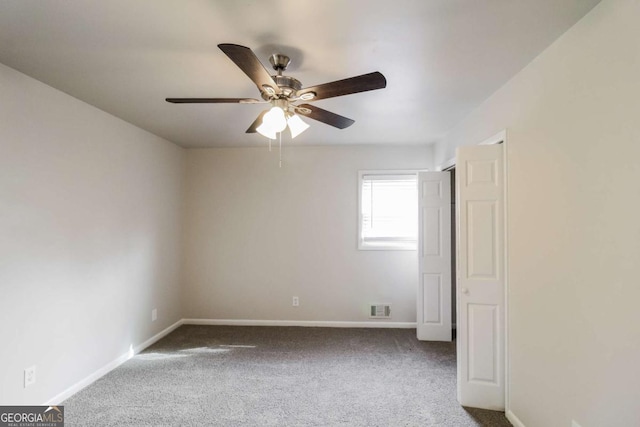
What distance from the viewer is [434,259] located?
3.58 meters

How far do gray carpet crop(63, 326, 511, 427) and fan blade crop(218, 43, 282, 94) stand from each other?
2.26 meters

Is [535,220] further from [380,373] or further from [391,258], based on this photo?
[391,258]

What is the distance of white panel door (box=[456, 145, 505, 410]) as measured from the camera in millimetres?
2211

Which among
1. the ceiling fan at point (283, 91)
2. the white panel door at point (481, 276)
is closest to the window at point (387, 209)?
the white panel door at point (481, 276)

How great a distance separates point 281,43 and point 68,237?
232 centimetres

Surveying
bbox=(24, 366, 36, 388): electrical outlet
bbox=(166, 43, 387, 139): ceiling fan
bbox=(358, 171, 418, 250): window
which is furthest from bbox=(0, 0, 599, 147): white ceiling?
bbox=(24, 366, 36, 388): electrical outlet

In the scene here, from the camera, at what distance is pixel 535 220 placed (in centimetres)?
184

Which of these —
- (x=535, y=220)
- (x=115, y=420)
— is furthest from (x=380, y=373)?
(x=115, y=420)

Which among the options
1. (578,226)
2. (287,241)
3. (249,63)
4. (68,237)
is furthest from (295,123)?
(287,241)

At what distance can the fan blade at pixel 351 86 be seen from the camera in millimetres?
1450

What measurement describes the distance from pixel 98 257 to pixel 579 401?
12.0 ft

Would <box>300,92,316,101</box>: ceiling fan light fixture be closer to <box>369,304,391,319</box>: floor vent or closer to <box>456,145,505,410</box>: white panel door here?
<box>456,145,505,410</box>: white panel door

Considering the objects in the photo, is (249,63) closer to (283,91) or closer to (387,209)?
(283,91)

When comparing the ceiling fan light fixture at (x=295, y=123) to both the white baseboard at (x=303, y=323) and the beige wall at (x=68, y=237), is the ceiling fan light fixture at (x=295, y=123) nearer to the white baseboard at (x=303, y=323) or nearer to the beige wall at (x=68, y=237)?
the beige wall at (x=68, y=237)
